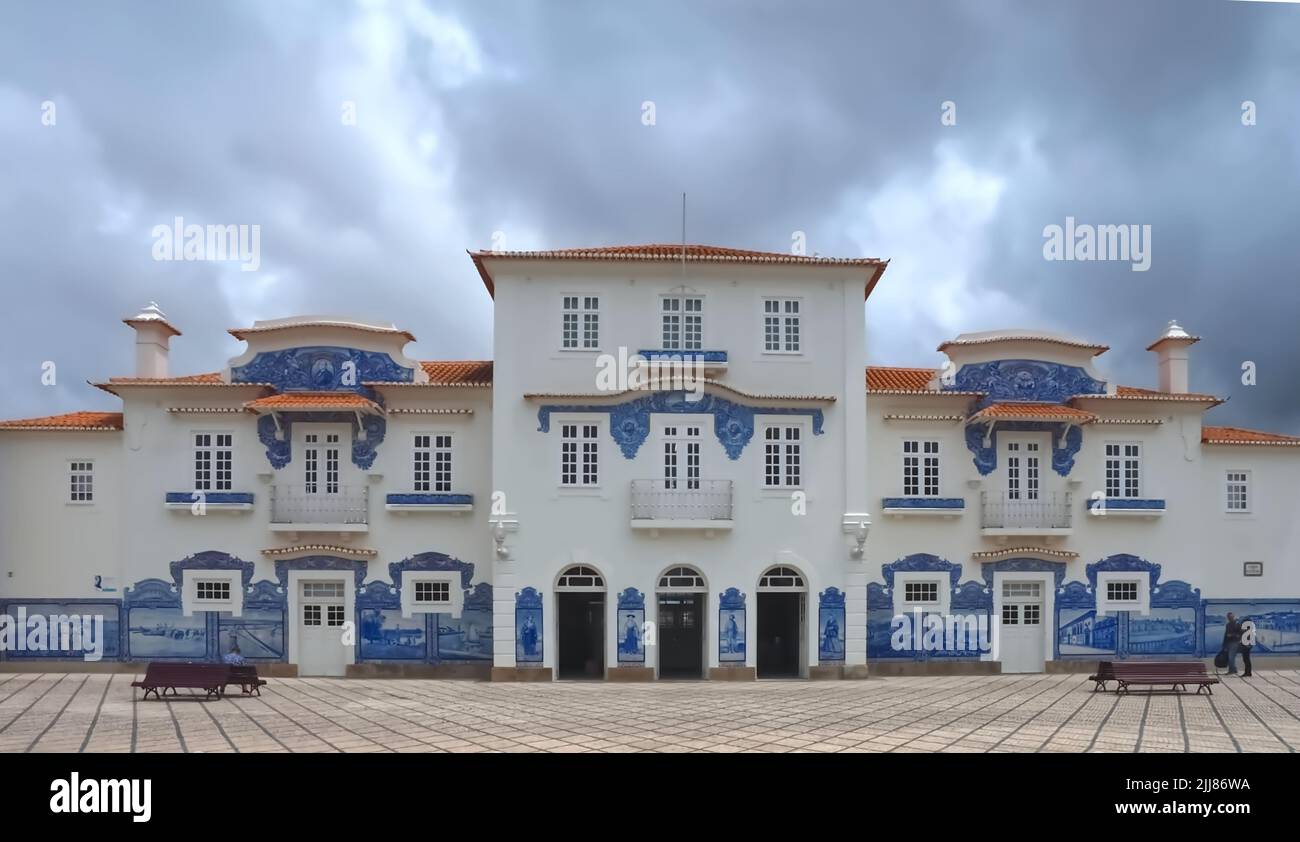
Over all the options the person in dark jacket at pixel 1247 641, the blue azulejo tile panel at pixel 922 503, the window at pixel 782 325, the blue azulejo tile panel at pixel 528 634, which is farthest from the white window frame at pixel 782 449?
the person in dark jacket at pixel 1247 641

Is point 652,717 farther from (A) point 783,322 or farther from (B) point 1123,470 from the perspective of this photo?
(B) point 1123,470

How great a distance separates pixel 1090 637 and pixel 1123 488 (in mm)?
3628

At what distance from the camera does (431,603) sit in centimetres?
2238

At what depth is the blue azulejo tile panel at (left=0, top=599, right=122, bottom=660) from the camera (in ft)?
72.3

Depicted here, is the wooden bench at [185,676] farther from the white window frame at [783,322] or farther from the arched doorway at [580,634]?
the white window frame at [783,322]

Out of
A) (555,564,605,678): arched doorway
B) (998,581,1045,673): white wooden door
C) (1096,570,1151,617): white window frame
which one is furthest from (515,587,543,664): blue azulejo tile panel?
(1096,570,1151,617): white window frame

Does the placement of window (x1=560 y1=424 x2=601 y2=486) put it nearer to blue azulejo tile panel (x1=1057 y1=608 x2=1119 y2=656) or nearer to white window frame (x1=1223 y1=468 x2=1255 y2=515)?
blue azulejo tile panel (x1=1057 y1=608 x2=1119 y2=656)

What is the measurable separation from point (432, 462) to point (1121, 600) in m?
16.5

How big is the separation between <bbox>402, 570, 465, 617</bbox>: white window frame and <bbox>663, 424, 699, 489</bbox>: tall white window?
5515mm

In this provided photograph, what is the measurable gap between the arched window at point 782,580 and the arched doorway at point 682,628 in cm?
137

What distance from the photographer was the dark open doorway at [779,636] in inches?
870

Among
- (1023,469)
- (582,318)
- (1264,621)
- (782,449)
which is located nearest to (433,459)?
(582,318)

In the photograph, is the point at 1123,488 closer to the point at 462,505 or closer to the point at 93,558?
the point at 462,505
